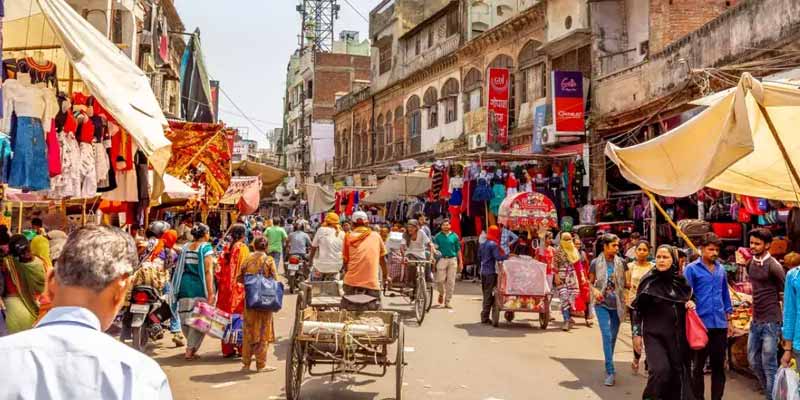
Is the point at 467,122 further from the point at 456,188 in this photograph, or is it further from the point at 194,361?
the point at 194,361

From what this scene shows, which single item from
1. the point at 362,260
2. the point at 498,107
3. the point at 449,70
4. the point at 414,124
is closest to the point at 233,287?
the point at 362,260

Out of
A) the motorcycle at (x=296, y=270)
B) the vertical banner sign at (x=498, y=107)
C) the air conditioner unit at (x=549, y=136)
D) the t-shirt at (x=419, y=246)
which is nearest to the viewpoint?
the t-shirt at (x=419, y=246)

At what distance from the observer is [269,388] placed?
24.9 ft

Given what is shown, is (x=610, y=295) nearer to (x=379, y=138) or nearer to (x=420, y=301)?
(x=420, y=301)

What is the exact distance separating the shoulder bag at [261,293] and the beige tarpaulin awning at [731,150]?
4431 mm

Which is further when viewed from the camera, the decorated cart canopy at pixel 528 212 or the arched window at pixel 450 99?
the arched window at pixel 450 99

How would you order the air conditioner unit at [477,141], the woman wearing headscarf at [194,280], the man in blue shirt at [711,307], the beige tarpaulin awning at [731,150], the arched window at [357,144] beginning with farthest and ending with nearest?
the arched window at [357,144] → the air conditioner unit at [477,141] → the woman wearing headscarf at [194,280] → the man in blue shirt at [711,307] → the beige tarpaulin awning at [731,150]

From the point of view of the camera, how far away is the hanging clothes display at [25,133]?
6.20 m

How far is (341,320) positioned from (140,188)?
2.92 meters

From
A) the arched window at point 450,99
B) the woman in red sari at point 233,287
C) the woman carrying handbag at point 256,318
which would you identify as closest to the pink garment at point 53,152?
the woman carrying handbag at point 256,318

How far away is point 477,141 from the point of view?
2625 centimetres

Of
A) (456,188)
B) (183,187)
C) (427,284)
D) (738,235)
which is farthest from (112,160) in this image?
(456,188)

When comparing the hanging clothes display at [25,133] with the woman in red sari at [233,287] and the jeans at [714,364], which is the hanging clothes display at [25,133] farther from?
the jeans at [714,364]

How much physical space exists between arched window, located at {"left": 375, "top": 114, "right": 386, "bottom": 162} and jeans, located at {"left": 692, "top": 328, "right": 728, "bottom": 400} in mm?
32840
